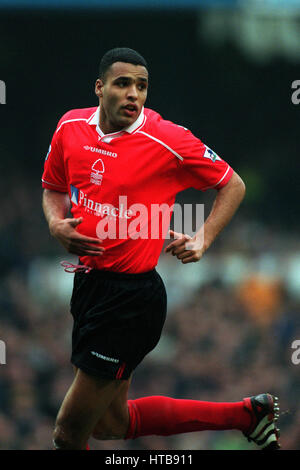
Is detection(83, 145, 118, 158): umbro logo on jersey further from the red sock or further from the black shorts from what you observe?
the red sock

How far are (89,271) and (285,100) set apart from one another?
927cm

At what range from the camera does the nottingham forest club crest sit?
453cm

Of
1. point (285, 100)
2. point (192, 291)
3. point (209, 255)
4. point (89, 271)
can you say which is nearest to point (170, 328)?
point (192, 291)

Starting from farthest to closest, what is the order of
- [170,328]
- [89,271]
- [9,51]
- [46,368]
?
[9,51], [170,328], [46,368], [89,271]

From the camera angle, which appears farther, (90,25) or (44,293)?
(90,25)

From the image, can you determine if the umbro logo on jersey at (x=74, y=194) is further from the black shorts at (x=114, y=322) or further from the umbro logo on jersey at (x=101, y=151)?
the black shorts at (x=114, y=322)

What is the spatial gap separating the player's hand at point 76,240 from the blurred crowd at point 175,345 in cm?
404

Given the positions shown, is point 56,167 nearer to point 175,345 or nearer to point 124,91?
point 124,91

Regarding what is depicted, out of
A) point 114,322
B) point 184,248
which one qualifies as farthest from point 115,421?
point 184,248

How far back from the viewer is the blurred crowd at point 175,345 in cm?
869

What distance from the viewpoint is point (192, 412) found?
507 centimetres

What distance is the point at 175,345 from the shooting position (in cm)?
1013

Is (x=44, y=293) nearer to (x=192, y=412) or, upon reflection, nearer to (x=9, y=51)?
(x=9, y=51)

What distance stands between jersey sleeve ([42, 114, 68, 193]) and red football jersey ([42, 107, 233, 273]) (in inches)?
3.6
